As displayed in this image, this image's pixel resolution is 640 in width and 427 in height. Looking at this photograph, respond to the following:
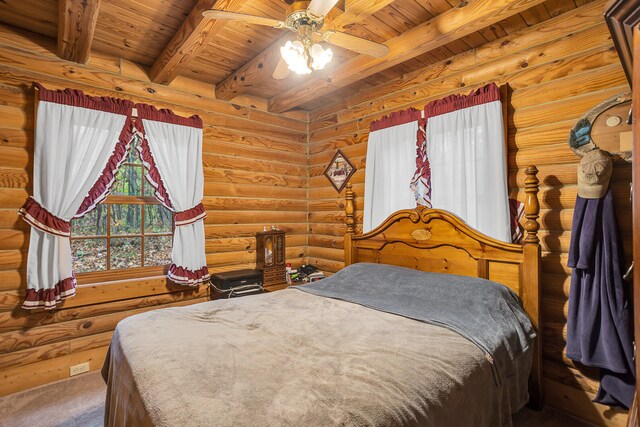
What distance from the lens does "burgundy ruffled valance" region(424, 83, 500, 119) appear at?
246cm

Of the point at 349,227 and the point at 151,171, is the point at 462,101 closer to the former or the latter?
the point at 349,227

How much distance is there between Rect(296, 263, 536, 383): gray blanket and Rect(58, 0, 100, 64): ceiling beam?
8.00 feet

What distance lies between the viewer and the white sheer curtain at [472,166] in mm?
2402

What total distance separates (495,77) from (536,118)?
0.48 meters

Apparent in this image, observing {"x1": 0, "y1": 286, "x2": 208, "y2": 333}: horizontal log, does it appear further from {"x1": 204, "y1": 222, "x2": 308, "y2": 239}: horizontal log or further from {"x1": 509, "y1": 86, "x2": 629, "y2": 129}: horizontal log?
{"x1": 509, "y1": 86, "x2": 629, "y2": 129}: horizontal log

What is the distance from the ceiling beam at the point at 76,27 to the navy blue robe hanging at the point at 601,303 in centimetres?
325

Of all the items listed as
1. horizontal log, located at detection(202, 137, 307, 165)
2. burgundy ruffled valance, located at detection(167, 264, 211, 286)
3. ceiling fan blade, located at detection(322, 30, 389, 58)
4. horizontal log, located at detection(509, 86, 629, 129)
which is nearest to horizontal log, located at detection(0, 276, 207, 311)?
burgundy ruffled valance, located at detection(167, 264, 211, 286)

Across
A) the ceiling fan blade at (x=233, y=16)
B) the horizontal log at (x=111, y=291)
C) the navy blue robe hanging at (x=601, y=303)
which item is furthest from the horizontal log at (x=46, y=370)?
the navy blue robe hanging at (x=601, y=303)

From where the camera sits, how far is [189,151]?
10.5ft

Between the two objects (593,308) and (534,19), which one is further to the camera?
(534,19)

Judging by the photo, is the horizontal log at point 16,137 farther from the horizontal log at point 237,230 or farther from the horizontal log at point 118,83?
the horizontal log at point 237,230

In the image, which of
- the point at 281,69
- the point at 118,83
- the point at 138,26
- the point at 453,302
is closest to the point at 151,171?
the point at 118,83

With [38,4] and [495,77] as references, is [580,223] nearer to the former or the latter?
[495,77]

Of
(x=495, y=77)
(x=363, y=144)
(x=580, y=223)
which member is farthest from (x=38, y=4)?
(x=580, y=223)
